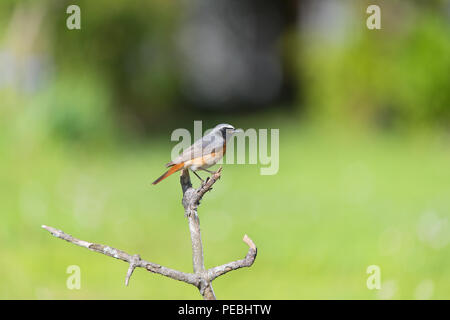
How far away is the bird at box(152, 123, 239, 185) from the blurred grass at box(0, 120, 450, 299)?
3082 mm

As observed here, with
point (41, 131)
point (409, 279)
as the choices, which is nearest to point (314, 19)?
point (41, 131)

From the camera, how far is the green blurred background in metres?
6.05

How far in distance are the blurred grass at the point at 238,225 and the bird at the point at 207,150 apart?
3082mm

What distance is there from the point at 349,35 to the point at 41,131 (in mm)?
8497

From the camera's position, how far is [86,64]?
12547 millimetres

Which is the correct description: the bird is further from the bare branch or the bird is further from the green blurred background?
the green blurred background

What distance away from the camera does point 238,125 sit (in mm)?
15930

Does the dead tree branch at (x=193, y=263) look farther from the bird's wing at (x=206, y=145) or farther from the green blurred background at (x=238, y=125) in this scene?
the green blurred background at (x=238, y=125)

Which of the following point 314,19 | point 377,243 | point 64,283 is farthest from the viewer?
point 314,19

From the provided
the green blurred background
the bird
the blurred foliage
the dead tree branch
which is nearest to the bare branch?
the dead tree branch

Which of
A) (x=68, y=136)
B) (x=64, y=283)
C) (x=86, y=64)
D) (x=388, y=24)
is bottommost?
→ (x=64, y=283)

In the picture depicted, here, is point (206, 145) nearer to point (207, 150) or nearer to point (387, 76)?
point (207, 150)

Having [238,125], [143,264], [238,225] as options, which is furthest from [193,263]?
[238,125]
